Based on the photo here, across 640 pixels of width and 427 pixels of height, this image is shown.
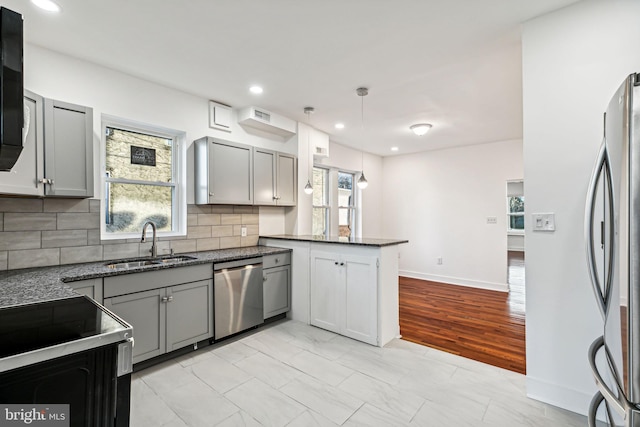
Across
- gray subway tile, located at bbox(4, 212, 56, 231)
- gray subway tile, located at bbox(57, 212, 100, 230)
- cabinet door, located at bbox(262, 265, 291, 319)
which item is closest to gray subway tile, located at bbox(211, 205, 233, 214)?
cabinet door, located at bbox(262, 265, 291, 319)

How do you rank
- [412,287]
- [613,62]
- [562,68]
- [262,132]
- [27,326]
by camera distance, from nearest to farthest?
[27,326], [613,62], [562,68], [262,132], [412,287]

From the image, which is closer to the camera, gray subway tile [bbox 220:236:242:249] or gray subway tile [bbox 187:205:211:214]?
gray subway tile [bbox 187:205:211:214]

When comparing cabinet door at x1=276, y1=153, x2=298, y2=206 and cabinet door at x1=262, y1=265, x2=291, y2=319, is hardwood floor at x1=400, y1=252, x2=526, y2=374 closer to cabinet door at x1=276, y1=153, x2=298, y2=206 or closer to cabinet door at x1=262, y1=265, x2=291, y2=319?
cabinet door at x1=262, y1=265, x2=291, y2=319

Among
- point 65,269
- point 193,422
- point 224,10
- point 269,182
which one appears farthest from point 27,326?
A: point 269,182

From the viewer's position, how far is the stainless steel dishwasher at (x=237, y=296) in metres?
2.94

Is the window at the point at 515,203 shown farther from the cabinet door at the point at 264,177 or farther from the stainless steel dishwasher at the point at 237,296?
the stainless steel dishwasher at the point at 237,296

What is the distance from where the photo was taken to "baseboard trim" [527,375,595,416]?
1.91 metres

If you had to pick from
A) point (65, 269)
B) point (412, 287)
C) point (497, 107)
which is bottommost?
point (412, 287)

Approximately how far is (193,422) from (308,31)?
9.16 ft

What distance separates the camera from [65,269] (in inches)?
91.1

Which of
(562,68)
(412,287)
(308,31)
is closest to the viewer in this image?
(562,68)

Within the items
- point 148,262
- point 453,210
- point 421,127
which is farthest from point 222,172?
point 453,210

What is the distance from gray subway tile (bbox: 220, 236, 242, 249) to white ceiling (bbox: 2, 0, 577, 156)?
1.67 meters

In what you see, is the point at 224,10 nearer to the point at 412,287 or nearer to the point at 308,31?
the point at 308,31
